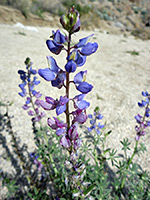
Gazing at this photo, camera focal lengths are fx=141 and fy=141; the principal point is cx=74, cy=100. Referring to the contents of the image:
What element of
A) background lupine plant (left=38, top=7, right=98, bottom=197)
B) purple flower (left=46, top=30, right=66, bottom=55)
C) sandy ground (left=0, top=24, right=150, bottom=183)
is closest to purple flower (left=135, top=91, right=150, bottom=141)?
sandy ground (left=0, top=24, right=150, bottom=183)

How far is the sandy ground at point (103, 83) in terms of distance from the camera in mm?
2945

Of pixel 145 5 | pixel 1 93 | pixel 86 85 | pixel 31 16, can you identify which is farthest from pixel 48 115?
pixel 145 5

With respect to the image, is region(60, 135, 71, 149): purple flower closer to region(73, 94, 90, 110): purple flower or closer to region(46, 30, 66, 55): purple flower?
region(73, 94, 90, 110): purple flower

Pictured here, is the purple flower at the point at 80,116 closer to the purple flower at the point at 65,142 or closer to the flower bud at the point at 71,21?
the purple flower at the point at 65,142

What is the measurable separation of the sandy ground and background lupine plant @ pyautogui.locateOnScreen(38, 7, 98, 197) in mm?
1331

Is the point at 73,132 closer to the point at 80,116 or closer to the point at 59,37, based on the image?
the point at 80,116

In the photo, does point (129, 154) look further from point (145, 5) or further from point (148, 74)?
point (145, 5)

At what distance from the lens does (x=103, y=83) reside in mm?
4648

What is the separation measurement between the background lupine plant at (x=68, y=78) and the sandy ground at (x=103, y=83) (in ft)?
4.37

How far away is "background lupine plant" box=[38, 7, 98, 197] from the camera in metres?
0.76

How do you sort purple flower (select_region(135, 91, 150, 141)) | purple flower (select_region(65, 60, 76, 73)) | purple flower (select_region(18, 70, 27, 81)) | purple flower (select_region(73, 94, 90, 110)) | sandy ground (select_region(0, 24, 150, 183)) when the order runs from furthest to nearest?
sandy ground (select_region(0, 24, 150, 183))
purple flower (select_region(135, 91, 150, 141))
purple flower (select_region(18, 70, 27, 81))
purple flower (select_region(73, 94, 90, 110))
purple flower (select_region(65, 60, 76, 73))

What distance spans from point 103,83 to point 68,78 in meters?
3.98

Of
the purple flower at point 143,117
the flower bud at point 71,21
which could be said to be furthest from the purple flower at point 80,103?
the purple flower at point 143,117

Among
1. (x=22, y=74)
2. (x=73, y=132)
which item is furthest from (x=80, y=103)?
(x=22, y=74)
